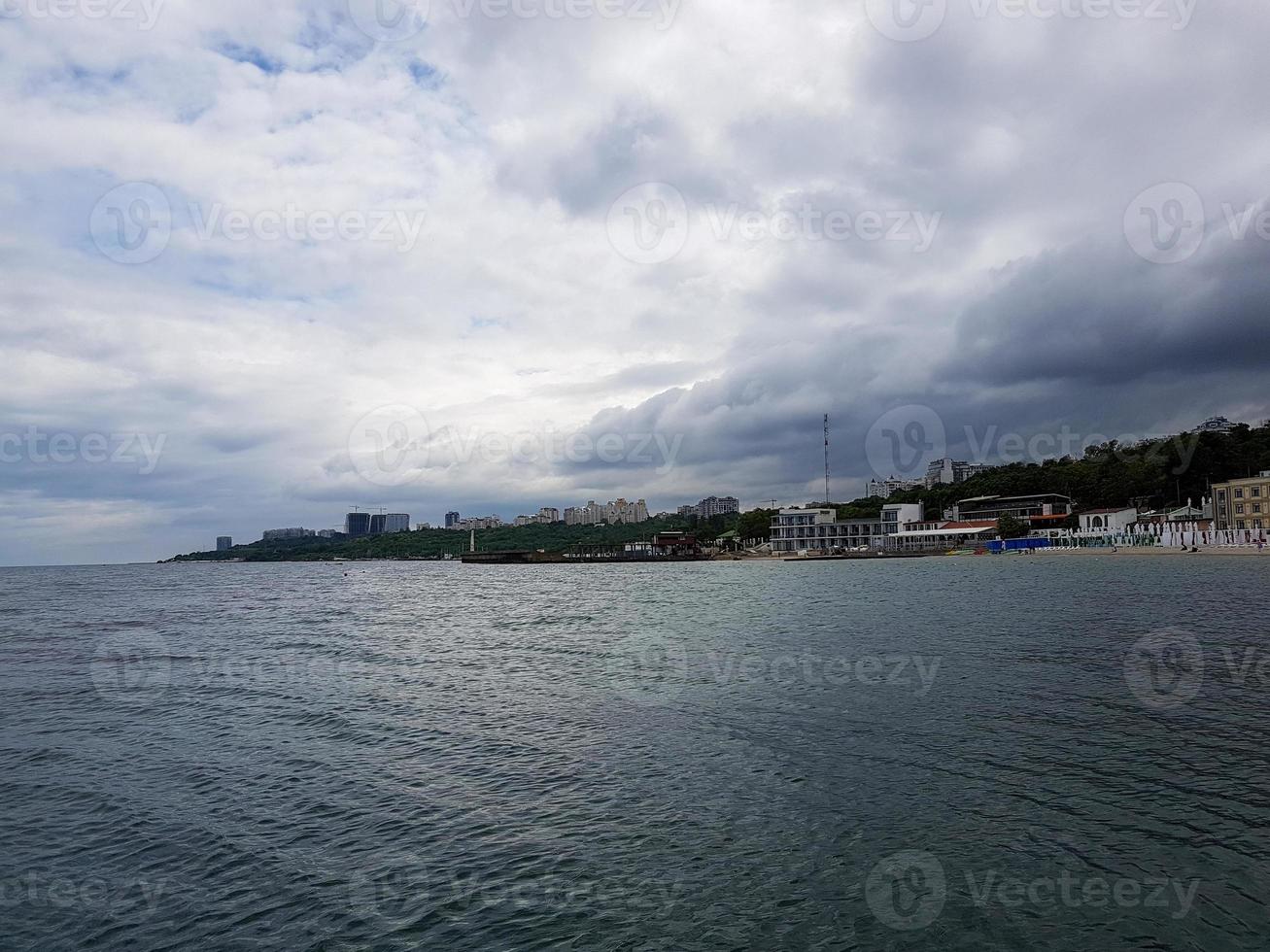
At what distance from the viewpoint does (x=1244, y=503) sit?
424 ft

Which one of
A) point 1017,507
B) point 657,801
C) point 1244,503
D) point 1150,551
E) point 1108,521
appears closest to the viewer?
point 657,801

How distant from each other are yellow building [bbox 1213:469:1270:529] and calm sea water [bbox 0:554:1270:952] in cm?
12397

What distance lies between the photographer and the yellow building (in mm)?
125438

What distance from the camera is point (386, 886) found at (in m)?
10.3

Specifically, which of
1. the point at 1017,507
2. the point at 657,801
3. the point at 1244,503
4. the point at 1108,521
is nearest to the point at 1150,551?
the point at 1244,503

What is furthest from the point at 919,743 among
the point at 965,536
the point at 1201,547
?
the point at 965,536

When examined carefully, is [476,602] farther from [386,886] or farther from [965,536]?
[965,536]

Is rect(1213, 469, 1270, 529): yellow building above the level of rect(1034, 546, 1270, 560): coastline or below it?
above

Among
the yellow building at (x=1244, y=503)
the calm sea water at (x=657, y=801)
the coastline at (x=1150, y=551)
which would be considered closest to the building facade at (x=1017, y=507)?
the coastline at (x=1150, y=551)

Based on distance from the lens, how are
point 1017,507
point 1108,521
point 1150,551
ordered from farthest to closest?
point 1017,507
point 1108,521
point 1150,551

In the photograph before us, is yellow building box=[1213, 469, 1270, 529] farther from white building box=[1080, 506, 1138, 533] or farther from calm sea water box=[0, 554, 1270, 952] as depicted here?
calm sea water box=[0, 554, 1270, 952]

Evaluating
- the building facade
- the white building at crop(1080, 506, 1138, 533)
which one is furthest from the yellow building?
the building facade

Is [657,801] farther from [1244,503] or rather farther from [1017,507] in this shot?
[1017,507]

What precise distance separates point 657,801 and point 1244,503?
158134 mm
